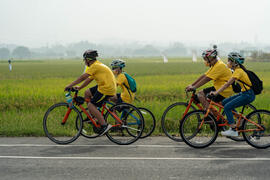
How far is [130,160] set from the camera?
5.88 meters

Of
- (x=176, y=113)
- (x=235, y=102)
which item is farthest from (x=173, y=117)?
(x=235, y=102)

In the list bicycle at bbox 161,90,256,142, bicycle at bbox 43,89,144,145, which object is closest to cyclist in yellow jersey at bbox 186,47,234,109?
bicycle at bbox 161,90,256,142

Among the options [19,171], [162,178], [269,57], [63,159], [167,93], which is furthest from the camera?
[269,57]

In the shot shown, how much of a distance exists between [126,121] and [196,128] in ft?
5.06

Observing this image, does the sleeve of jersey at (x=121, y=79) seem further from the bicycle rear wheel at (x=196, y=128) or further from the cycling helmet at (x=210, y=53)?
the cycling helmet at (x=210, y=53)

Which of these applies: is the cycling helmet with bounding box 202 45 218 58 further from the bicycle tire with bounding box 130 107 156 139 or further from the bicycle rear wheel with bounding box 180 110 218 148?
the bicycle tire with bounding box 130 107 156 139

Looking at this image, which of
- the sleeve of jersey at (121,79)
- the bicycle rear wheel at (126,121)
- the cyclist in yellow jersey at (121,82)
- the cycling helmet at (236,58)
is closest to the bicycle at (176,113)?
the bicycle rear wheel at (126,121)

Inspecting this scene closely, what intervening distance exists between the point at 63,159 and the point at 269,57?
81.4 meters

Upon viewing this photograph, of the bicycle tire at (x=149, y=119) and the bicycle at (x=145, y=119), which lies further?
the bicycle tire at (x=149, y=119)

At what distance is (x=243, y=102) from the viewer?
6.75 metres

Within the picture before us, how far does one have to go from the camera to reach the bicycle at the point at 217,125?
266 inches

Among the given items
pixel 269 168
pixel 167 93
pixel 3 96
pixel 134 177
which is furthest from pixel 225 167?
pixel 3 96

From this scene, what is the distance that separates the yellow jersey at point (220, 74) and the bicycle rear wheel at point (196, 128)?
793 mm

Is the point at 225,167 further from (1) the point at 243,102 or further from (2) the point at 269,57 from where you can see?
(2) the point at 269,57
